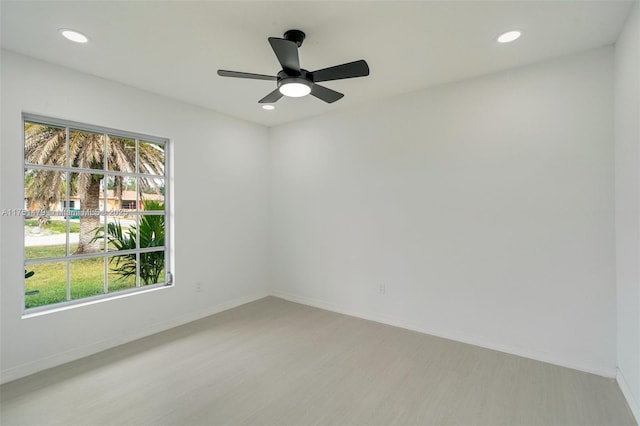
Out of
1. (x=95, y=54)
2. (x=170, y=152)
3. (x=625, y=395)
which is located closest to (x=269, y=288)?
(x=170, y=152)

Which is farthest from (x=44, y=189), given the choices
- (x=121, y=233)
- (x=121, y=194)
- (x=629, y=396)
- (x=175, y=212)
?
(x=629, y=396)

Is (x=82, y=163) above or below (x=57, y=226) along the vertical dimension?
above

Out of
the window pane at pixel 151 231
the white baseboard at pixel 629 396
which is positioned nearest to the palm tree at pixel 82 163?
the window pane at pixel 151 231

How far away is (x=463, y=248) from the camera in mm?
3133

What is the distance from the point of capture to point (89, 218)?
120 inches

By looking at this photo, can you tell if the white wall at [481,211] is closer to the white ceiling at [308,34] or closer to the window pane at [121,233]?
the white ceiling at [308,34]

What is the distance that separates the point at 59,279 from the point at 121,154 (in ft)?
4.51

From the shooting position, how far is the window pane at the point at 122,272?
10.7ft

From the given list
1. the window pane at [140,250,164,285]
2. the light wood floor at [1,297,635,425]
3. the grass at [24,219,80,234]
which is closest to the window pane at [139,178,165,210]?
the window pane at [140,250,164,285]

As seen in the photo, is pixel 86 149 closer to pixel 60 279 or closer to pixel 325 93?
pixel 60 279

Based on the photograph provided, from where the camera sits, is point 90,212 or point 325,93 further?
point 90,212

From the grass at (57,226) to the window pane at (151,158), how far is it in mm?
872

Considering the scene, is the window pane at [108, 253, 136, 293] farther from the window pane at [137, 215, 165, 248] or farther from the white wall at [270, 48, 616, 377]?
the white wall at [270, 48, 616, 377]

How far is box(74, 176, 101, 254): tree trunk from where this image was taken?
301 centimetres
